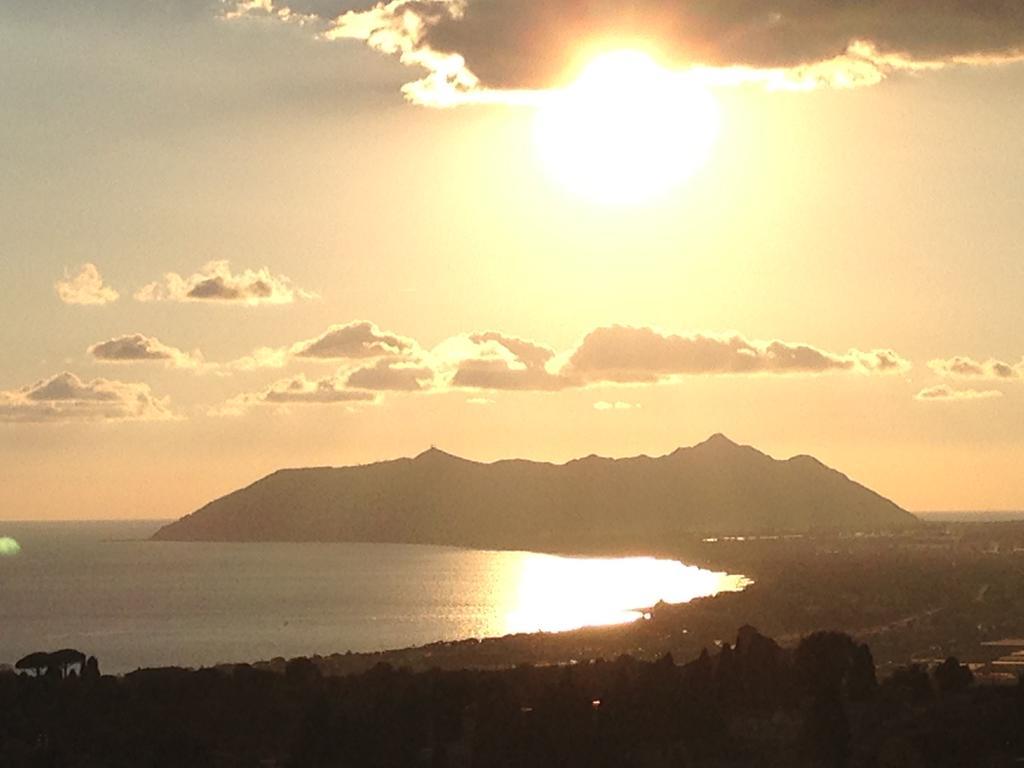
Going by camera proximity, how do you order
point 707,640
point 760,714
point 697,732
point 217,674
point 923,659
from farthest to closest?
point 707,640 → point 923,659 → point 217,674 → point 760,714 → point 697,732

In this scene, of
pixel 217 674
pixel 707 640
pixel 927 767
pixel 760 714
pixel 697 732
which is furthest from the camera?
pixel 707 640

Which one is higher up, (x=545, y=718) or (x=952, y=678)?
(x=952, y=678)

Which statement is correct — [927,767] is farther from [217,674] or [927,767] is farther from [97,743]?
[217,674]

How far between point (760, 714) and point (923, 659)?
2895 inches

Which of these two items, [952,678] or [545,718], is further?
[952,678]

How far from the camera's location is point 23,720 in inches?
3568

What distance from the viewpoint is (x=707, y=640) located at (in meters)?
191

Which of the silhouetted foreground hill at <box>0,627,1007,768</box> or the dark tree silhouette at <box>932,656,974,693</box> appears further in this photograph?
the dark tree silhouette at <box>932,656,974,693</box>

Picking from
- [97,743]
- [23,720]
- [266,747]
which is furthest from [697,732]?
[23,720]

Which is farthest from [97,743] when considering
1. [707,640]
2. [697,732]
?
[707,640]

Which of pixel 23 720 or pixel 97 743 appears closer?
pixel 97 743

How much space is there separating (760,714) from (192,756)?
30.4m

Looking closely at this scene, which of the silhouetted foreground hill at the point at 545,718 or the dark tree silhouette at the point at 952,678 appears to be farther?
the dark tree silhouette at the point at 952,678

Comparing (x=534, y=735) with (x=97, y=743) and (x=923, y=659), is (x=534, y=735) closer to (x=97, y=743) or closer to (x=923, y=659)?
(x=97, y=743)
